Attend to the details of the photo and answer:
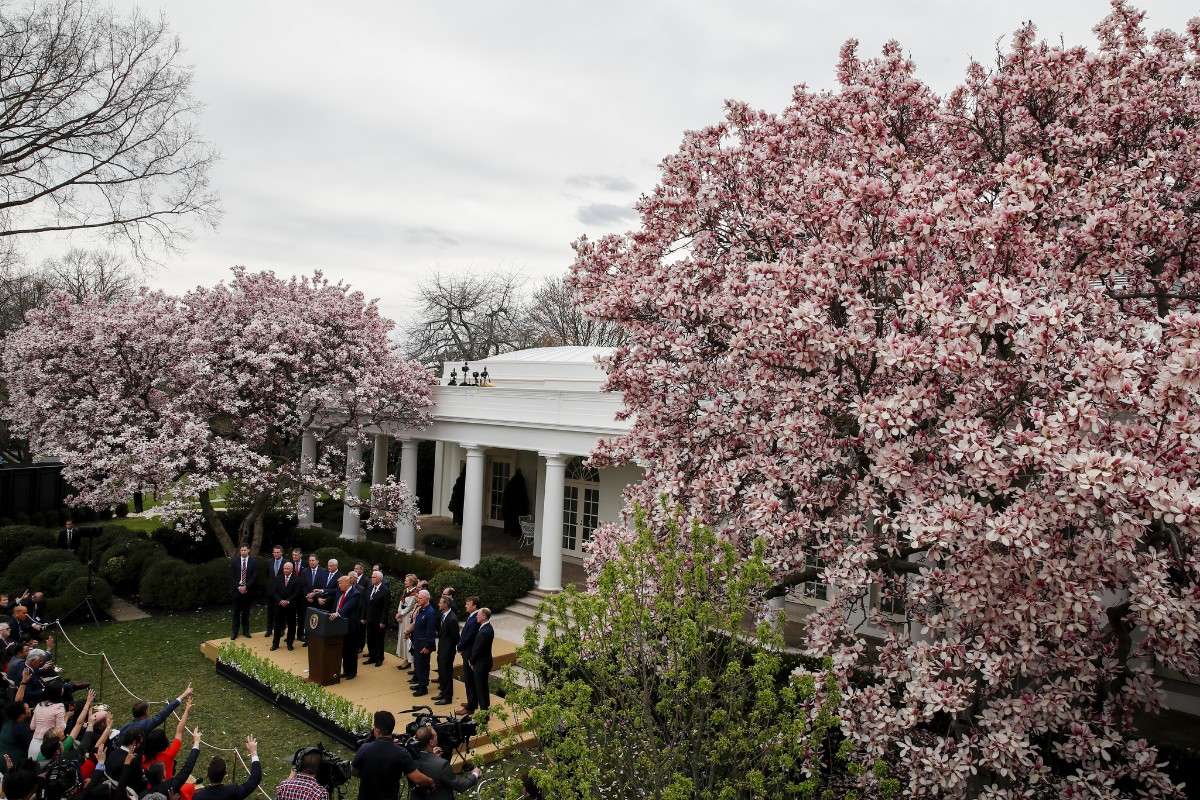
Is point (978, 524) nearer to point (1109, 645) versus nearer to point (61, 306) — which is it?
point (1109, 645)

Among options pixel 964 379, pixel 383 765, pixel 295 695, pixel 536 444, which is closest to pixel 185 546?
pixel 536 444

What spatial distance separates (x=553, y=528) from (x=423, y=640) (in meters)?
5.89

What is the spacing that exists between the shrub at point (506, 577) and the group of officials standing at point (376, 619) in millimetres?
3238

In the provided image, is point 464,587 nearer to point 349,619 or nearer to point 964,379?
point 349,619

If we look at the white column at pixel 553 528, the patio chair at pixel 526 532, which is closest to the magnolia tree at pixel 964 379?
the white column at pixel 553 528

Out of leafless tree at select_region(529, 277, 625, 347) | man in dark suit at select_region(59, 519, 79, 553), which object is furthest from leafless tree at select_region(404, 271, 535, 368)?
man in dark suit at select_region(59, 519, 79, 553)

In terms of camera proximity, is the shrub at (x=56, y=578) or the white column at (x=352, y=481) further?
the white column at (x=352, y=481)

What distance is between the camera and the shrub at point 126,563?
57.3 feet

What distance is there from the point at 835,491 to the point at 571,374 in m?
17.2

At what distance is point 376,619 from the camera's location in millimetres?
12930

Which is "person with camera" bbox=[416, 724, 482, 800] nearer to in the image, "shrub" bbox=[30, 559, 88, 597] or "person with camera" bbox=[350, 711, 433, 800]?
"person with camera" bbox=[350, 711, 433, 800]

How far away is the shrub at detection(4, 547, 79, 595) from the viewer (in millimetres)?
15875

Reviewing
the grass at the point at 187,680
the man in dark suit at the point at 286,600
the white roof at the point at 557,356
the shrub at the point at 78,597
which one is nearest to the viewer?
the grass at the point at 187,680

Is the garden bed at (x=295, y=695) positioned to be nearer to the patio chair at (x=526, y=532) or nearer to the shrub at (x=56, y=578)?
the shrub at (x=56, y=578)
